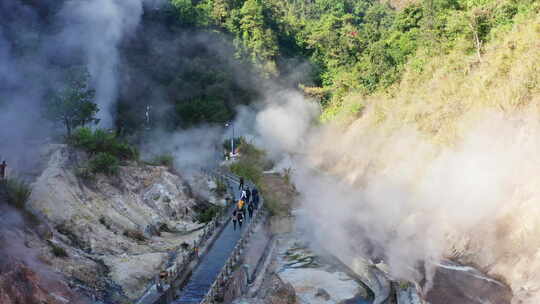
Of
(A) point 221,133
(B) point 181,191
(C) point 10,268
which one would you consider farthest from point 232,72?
(C) point 10,268

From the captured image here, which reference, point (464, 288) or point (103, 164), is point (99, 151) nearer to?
point (103, 164)

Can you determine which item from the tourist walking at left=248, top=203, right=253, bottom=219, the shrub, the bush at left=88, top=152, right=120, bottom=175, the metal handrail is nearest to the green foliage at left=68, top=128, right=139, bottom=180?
the bush at left=88, top=152, right=120, bottom=175

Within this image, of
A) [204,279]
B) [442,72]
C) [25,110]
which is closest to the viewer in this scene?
[204,279]

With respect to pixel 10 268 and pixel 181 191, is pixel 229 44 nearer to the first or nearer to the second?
pixel 181 191

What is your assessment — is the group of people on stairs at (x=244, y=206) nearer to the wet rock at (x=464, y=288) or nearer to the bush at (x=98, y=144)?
the bush at (x=98, y=144)

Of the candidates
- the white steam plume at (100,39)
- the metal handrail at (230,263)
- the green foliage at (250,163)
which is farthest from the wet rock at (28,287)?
the white steam plume at (100,39)

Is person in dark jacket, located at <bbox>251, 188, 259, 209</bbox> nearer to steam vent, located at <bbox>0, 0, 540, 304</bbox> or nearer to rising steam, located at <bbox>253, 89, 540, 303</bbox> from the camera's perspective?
steam vent, located at <bbox>0, 0, 540, 304</bbox>
